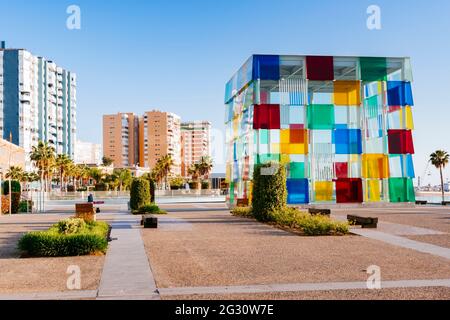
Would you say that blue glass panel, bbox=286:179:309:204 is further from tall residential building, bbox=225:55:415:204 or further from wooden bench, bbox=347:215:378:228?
wooden bench, bbox=347:215:378:228

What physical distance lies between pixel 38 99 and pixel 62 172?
4435 centimetres

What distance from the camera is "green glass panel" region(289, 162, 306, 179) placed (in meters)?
42.5

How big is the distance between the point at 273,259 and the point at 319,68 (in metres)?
32.5

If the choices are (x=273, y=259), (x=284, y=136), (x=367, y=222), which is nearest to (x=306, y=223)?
(x=367, y=222)

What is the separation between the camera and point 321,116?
4422 cm

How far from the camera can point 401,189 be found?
145 ft

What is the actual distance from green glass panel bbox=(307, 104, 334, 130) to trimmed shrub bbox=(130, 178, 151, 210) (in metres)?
16.0

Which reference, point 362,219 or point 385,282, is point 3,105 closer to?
point 362,219

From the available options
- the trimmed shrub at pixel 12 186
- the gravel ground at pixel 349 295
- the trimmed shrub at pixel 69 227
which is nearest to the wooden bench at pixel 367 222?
the trimmed shrub at pixel 69 227

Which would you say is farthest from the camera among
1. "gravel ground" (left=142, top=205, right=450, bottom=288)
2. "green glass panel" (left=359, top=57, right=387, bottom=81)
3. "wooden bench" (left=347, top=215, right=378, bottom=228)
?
"green glass panel" (left=359, top=57, right=387, bottom=81)

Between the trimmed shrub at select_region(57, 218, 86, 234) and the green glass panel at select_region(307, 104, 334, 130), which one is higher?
the green glass panel at select_region(307, 104, 334, 130)

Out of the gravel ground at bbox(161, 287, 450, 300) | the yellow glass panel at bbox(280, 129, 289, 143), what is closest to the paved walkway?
the gravel ground at bbox(161, 287, 450, 300)

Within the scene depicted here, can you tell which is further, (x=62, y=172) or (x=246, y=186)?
(x=62, y=172)
